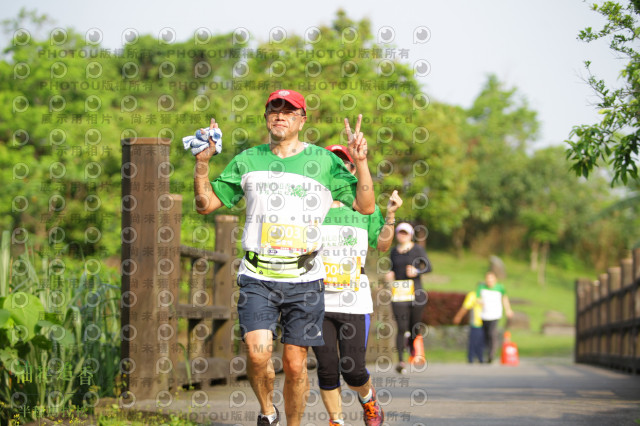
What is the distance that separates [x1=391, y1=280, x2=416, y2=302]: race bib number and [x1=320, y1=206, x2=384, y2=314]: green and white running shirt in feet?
19.6

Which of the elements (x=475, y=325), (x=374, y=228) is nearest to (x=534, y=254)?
(x=475, y=325)

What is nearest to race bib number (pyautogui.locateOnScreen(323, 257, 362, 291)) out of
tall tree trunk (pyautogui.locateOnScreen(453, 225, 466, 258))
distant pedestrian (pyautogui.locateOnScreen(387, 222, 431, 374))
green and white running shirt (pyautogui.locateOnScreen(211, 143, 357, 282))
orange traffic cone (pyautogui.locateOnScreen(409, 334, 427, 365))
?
green and white running shirt (pyautogui.locateOnScreen(211, 143, 357, 282))

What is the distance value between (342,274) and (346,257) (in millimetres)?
158

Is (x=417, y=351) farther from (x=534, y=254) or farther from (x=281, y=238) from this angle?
(x=534, y=254)

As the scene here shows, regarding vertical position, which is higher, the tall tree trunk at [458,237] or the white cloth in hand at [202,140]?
the tall tree trunk at [458,237]

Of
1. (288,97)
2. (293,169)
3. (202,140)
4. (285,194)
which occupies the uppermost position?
(288,97)

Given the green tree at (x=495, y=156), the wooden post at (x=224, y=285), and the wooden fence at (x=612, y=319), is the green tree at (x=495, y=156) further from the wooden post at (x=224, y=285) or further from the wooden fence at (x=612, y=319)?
the wooden post at (x=224, y=285)

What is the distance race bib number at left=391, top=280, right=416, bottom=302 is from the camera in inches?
487

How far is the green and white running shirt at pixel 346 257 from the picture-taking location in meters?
6.23

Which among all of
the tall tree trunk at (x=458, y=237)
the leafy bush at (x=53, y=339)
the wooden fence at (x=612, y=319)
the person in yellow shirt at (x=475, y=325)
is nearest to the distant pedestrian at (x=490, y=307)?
the person in yellow shirt at (x=475, y=325)

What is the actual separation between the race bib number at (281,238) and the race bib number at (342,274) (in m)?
1.11

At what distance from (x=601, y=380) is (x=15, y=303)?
25.6 ft

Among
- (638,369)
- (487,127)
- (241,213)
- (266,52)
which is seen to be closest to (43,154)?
(266,52)

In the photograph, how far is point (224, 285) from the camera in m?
9.74
